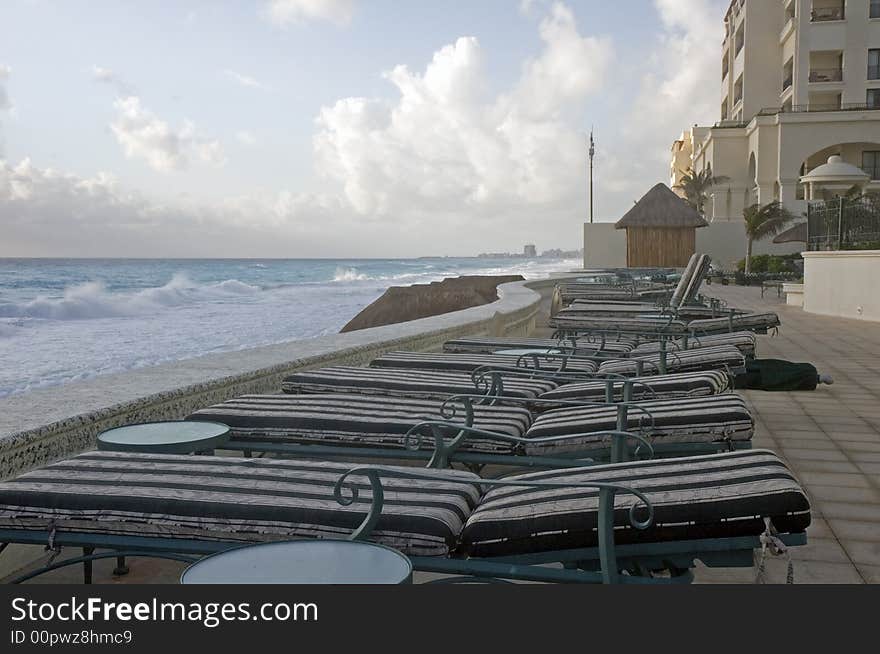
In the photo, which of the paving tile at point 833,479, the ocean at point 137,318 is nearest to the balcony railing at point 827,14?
the ocean at point 137,318

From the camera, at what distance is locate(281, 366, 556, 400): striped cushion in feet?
14.2

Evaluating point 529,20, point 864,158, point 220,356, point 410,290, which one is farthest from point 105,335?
point 864,158

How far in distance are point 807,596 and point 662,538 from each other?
0.43 meters

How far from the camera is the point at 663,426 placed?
350 cm

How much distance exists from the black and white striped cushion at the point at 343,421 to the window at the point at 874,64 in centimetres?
4446

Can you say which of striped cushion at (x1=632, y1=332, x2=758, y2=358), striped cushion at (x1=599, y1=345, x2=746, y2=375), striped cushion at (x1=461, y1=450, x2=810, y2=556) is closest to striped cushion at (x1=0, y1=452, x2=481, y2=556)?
striped cushion at (x1=461, y1=450, x2=810, y2=556)

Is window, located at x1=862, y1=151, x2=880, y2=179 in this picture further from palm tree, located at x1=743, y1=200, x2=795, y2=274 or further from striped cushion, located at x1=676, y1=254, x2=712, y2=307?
striped cushion, located at x1=676, y1=254, x2=712, y2=307

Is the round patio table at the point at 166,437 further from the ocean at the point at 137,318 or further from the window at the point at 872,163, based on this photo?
the window at the point at 872,163

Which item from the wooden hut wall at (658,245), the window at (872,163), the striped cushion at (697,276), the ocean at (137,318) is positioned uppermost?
the window at (872,163)

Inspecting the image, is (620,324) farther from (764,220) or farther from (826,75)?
(826,75)

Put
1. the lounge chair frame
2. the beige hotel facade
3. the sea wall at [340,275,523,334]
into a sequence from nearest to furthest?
the lounge chair frame < the sea wall at [340,275,523,334] < the beige hotel facade

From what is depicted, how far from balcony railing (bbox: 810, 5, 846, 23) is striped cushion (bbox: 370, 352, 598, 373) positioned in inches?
1681

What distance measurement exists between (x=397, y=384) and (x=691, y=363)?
5.98 feet

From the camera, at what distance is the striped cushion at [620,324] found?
25.8 ft
